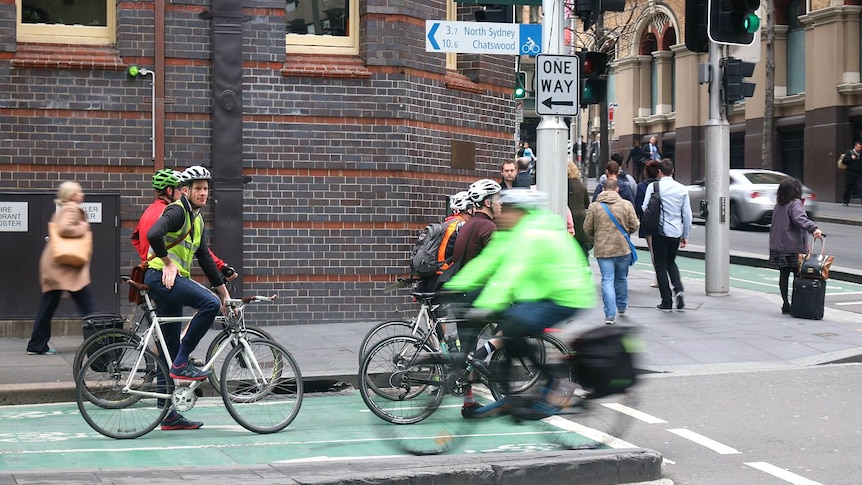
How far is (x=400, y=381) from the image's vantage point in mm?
8328

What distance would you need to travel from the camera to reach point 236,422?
8633 millimetres

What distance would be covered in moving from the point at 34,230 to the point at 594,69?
20.3 feet

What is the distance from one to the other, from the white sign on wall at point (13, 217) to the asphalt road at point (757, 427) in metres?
6.83

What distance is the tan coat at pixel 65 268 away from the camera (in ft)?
37.1

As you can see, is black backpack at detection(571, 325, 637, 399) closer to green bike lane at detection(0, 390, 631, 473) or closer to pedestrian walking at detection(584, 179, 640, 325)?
green bike lane at detection(0, 390, 631, 473)

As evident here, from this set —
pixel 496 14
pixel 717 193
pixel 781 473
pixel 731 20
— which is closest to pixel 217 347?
pixel 781 473

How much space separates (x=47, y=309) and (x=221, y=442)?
4.07 metres

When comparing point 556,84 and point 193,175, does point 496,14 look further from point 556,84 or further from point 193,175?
point 193,175

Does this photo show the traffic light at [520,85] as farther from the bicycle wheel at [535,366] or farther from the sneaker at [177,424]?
the bicycle wheel at [535,366]

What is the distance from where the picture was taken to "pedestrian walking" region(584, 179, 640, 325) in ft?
45.5

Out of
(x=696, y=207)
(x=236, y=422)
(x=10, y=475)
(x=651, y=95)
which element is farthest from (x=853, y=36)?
(x=10, y=475)

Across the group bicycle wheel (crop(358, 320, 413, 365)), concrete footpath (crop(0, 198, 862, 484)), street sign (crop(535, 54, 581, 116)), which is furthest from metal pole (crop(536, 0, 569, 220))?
bicycle wheel (crop(358, 320, 413, 365))

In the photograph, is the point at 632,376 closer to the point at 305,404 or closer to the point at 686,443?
the point at 686,443

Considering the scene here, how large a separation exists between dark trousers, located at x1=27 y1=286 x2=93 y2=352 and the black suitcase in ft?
26.4
